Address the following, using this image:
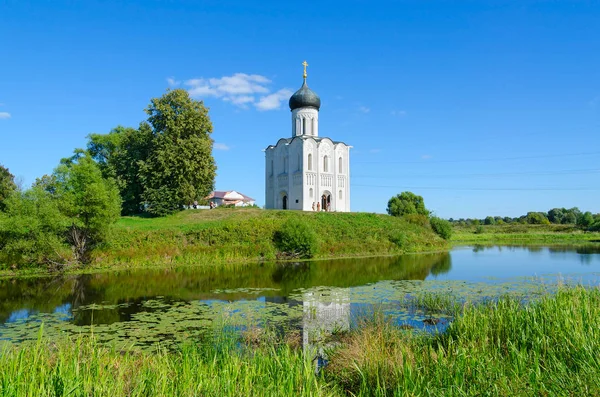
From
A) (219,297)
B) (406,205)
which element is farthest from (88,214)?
(406,205)

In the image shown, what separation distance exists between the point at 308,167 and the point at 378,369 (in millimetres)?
35893

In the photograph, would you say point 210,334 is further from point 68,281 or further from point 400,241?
point 400,241

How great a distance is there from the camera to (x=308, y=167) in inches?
1635

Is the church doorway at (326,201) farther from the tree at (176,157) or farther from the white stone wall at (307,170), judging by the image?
the tree at (176,157)

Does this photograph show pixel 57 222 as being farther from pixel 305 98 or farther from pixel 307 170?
pixel 305 98

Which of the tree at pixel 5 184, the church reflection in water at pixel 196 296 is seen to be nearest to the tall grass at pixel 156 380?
the church reflection in water at pixel 196 296

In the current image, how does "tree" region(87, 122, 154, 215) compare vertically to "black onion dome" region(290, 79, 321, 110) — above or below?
below

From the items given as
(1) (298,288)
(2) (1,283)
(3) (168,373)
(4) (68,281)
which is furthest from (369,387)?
(2) (1,283)

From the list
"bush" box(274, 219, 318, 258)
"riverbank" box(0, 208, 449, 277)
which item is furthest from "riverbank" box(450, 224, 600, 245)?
"bush" box(274, 219, 318, 258)

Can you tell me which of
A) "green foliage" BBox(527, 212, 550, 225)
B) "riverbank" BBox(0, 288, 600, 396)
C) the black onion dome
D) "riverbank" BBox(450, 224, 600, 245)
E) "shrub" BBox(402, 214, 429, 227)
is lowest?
"riverbank" BBox(0, 288, 600, 396)

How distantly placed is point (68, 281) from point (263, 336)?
1392 centimetres

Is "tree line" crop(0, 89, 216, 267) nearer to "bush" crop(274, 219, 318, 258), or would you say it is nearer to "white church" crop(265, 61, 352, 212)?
"white church" crop(265, 61, 352, 212)

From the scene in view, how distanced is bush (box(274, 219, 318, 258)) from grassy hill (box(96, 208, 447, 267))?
2.51 ft

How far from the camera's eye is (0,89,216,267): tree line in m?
21.3
